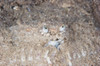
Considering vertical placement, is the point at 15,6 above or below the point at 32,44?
above

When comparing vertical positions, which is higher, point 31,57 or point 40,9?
point 40,9

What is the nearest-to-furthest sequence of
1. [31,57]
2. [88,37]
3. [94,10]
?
[31,57], [88,37], [94,10]

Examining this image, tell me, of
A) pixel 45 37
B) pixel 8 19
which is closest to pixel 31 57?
pixel 45 37

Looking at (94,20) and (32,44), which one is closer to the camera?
(32,44)

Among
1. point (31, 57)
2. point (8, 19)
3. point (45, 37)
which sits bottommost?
point (31, 57)

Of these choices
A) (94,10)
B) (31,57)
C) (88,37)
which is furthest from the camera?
(94,10)

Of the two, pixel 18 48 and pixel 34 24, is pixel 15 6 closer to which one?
pixel 34 24

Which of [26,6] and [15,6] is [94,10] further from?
[15,6]

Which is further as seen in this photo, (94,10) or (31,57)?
(94,10)

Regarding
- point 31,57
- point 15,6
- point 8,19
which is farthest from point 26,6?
point 31,57
